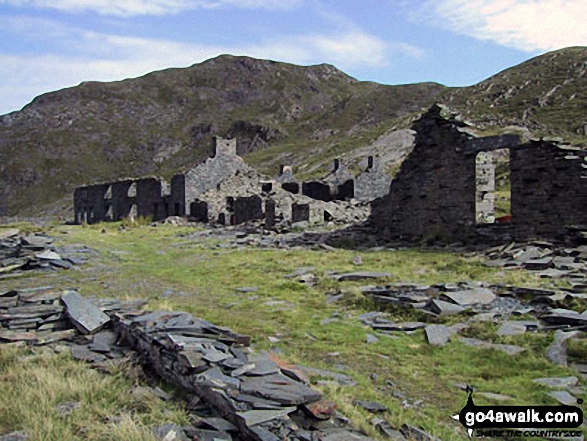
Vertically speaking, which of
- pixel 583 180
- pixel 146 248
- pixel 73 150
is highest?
pixel 73 150

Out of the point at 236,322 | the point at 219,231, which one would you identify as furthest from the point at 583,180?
the point at 219,231

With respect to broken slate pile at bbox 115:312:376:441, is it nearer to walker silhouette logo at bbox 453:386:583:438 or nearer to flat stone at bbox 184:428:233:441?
flat stone at bbox 184:428:233:441

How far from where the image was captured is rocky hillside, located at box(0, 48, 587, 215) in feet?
240

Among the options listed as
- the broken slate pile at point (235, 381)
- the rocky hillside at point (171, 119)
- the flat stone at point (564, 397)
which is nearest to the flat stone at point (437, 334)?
the flat stone at point (564, 397)

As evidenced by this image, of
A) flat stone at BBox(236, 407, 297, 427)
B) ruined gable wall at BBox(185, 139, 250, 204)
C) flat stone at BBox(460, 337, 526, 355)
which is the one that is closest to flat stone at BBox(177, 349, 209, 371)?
flat stone at BBox(236, 407, 297, 427)

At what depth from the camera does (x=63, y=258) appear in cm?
1577

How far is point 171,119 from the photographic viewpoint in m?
138

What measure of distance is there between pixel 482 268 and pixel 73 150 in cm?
10706

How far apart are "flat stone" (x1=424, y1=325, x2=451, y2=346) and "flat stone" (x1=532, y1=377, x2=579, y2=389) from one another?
1.58 m

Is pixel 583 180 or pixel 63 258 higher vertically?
pixel 583 180

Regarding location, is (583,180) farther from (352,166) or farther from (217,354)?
(352,166)

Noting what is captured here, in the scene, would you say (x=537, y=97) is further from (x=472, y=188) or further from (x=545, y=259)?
(x=545, y=259)

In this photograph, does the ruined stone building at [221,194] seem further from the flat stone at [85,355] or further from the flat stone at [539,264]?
the flat stone at [85,355]

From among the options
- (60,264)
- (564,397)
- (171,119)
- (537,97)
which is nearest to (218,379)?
(564,397)
